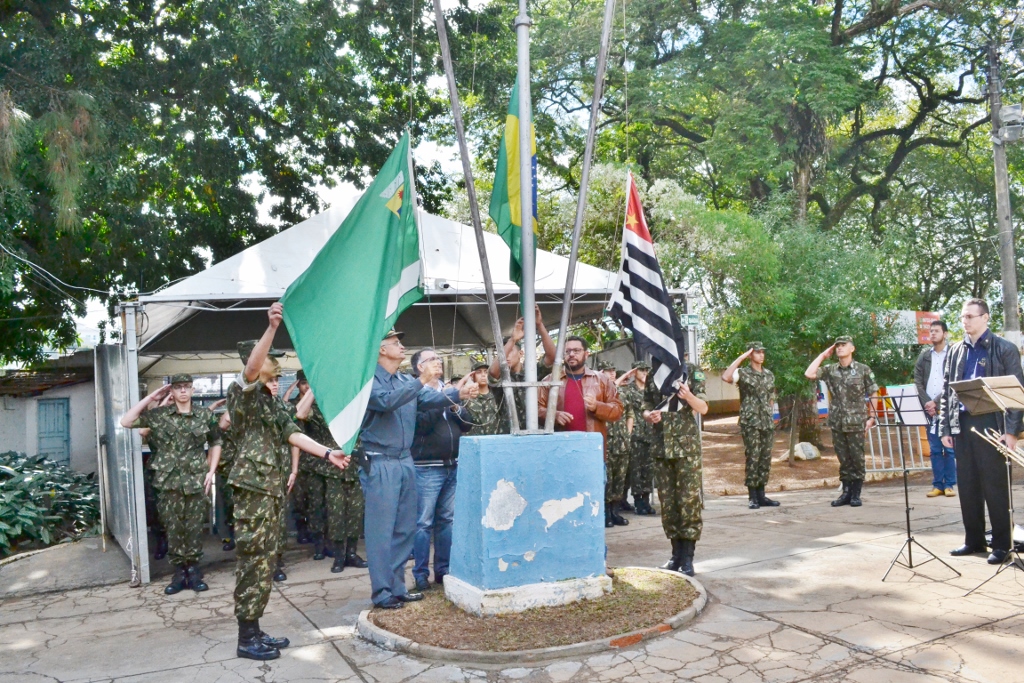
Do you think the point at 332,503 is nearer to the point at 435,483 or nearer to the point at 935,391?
the point at 435,483

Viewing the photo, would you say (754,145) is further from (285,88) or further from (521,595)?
(521,595)

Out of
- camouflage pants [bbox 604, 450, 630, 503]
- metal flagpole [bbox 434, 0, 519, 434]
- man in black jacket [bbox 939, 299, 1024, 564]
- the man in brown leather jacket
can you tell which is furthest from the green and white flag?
camouflage pants [bbox 604, 450, 630, 503]

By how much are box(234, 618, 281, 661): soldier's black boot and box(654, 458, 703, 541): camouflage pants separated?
10.1 ft

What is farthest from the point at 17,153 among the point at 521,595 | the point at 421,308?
the point at 521,595

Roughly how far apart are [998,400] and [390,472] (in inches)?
164

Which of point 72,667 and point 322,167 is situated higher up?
point 322,167

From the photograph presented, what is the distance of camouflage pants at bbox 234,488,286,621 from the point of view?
16.3ft

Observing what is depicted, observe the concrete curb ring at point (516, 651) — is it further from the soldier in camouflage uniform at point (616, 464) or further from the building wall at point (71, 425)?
the building wall at point (71, 425)

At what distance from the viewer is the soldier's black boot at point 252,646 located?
A: 506cm

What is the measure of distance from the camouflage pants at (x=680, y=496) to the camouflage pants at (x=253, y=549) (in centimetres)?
303

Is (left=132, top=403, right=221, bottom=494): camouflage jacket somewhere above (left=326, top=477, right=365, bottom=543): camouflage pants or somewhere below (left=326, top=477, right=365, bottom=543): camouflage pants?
above

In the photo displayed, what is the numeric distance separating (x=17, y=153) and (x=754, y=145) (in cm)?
1562

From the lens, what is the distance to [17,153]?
28.9 feet

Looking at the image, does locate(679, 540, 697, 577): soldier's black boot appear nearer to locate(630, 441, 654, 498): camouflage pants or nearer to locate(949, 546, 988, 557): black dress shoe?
locate(949, 546, 988, 557): black dress shoe
